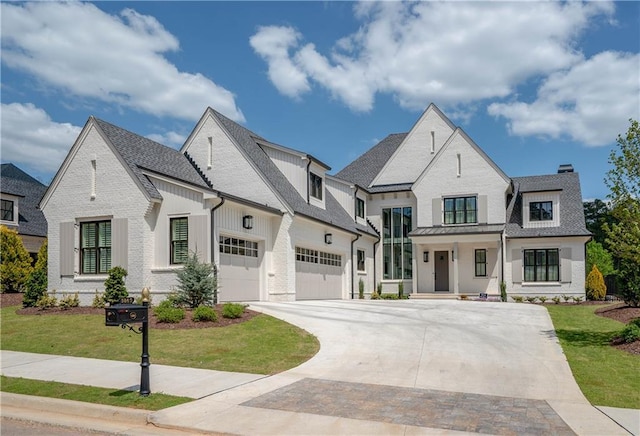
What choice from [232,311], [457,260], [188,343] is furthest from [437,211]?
[188,343]

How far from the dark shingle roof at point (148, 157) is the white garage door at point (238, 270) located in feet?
8.27

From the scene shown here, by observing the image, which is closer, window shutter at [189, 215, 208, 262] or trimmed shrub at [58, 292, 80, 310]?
window shutter at [189, 215, 208, 262]

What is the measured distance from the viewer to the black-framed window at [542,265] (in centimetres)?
2969

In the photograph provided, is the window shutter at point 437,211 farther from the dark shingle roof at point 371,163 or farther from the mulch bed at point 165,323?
the mulch bed at point 165,323

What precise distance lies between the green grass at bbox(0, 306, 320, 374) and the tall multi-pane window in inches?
722

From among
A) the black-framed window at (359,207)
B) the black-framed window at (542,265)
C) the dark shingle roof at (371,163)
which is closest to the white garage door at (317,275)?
the black-framed window at (359,207)

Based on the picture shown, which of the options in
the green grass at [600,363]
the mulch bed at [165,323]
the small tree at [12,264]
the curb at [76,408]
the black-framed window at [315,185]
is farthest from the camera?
the black-framed window at [315,185]

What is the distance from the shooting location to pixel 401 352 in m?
12.4

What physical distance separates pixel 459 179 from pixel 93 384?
999 inches

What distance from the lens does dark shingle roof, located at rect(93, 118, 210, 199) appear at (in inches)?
777

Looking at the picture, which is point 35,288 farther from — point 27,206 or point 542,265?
point 542,265

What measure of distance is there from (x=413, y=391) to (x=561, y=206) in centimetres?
2513

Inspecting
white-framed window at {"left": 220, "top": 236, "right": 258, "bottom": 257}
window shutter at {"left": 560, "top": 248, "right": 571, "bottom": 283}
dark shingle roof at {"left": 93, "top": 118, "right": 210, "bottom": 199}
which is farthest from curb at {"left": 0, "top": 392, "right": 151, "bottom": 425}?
window shutter at {"left": 560, "top": 248, "right": 571, "bottom": 283}

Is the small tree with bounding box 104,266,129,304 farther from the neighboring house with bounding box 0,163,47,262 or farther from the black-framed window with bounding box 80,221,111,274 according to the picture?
the neighboring house with bounding box 0,163,47,262
